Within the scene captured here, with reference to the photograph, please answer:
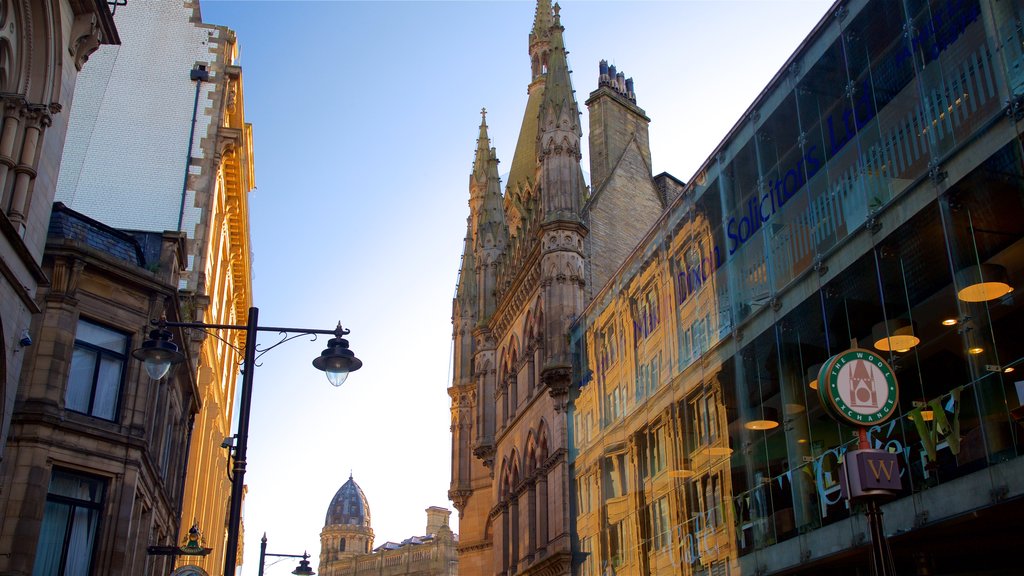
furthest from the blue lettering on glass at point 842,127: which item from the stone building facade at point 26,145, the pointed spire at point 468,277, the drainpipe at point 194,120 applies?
the pointed spire at point 468,277

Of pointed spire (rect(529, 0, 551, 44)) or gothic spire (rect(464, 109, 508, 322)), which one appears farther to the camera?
pointed spire (rect(529, 0, 551, 44))

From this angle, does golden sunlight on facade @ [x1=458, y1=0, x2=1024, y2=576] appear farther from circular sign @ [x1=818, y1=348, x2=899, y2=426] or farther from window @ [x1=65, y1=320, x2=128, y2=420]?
window @ [x1=65, y1=320, x2=128, y2=420]

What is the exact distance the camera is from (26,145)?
1541cm

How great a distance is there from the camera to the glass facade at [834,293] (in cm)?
1512

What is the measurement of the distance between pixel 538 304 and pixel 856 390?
92.9 feet

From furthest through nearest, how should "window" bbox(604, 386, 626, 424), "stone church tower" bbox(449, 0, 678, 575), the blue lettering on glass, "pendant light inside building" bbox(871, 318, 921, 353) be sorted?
"stone church tower" bbox(449, 0, 678, 575), "window" bbox(604, 386, 626, 424), "pendant light inside building" bbox(871, 318, 921, 353), the blue lettering on glass

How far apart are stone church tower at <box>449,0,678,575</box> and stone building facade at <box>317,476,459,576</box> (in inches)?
1772

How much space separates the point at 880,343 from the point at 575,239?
20958 millimetres

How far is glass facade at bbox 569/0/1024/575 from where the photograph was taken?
49.6ft

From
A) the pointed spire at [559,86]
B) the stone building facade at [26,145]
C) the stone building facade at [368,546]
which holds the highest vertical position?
the pointed spire at [559,86]

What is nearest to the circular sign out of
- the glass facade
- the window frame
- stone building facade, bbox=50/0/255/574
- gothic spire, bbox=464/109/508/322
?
the glass facade

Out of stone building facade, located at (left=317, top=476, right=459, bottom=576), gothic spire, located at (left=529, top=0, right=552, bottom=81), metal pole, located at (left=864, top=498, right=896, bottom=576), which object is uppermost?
gothic spire, located at (left=529, top=0, right=552, bottom=81)

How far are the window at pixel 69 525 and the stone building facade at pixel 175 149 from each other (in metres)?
7.83

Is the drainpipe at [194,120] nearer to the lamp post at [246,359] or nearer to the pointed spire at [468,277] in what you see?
the lamp post at [246,359]
